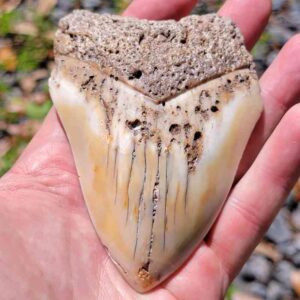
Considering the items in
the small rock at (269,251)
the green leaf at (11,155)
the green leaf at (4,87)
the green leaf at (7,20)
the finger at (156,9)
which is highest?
the finger at (156,9)

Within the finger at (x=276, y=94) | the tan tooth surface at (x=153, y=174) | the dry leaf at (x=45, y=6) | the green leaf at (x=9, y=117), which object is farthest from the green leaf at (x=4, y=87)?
the finger at (x=276, y=94)

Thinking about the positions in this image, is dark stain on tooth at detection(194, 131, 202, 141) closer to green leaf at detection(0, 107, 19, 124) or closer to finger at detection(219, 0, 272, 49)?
finger at detection(219, 0, 272, 49)

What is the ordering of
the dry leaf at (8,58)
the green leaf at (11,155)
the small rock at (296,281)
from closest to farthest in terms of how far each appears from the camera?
the small rock at (296,281), the green leaf at (11,155), the dry leaf at (8,58)

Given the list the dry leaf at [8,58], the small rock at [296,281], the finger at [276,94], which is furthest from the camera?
the dry leaf at [8,58]

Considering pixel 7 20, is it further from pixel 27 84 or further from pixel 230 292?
pixel 230 292

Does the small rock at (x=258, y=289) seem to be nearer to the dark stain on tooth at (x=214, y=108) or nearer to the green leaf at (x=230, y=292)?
the green leaf at (x=230, y=292)

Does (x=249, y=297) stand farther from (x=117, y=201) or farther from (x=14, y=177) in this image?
(x=14, y=177)

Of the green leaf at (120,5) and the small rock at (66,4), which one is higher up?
the green leaf at (120,5)

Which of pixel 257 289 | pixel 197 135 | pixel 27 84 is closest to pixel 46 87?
pixel 27 84
